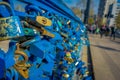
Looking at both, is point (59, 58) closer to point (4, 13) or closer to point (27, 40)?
point (27, 40)

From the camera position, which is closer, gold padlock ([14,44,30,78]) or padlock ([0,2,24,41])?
padlock ([0,2,24,41])

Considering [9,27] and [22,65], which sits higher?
[9,27]

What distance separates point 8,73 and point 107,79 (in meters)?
3.93

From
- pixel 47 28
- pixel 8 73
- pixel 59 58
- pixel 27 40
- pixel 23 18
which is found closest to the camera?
pixel 8 73

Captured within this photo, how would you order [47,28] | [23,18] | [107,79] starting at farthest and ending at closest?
[107,79] < [47,28] < [23,18]

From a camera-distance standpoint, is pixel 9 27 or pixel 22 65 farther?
pixel 22 65

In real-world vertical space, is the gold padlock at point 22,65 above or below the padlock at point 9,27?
below

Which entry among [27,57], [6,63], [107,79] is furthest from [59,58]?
[107,79]

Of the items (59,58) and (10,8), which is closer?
(10,8)

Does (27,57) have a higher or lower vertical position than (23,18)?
lower

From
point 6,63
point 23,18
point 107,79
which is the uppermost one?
point 23,18

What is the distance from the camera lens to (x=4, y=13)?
5.84 ft

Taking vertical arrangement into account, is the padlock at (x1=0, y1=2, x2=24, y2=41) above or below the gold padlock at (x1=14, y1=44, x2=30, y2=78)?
above

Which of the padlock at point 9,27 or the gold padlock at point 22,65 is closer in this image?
the padlock at point 9,27
